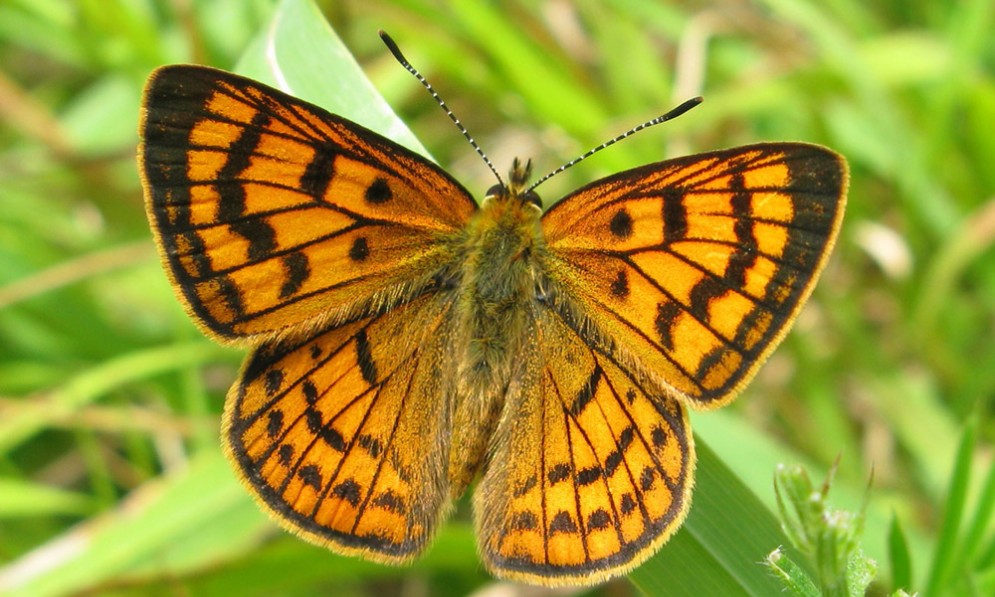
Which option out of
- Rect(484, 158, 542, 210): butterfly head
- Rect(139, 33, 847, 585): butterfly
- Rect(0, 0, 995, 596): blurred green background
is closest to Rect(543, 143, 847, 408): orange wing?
Rect(139, 33, 847, 585): butterfly

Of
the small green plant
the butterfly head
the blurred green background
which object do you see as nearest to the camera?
the small green plant

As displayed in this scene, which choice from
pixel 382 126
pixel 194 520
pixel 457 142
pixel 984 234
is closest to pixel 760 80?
pixel 984 234

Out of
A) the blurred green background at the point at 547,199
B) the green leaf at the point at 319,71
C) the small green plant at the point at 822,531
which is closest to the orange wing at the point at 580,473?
the small green plant at the point at 822,531

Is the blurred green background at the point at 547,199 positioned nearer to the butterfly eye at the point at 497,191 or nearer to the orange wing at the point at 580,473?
the orange wing at the point at 580,473

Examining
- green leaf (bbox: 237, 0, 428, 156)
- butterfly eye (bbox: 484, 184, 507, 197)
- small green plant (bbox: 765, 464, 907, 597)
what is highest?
green leaf (bbox: 237, 0, 428, 156)

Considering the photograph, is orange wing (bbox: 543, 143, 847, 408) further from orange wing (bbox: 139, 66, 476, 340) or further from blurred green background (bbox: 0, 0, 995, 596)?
blurred green background (bbox: 0, 0, 995, 596)

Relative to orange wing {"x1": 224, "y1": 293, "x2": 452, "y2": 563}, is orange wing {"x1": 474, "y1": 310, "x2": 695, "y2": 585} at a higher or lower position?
lower

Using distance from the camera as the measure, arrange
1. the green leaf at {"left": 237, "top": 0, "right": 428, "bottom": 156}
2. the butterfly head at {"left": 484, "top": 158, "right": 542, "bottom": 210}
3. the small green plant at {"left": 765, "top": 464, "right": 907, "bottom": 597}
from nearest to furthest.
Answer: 1. the small green plant at {"left": 765, "top": 464, "right": 907, "bottom": 597}
2. the butterfly head at {"left": 484, "top": 158, "right": 542, "bottom": 210}
3. the green leaf at {"left": 237, "top": 0, "right": 428, "bottom": 156}
